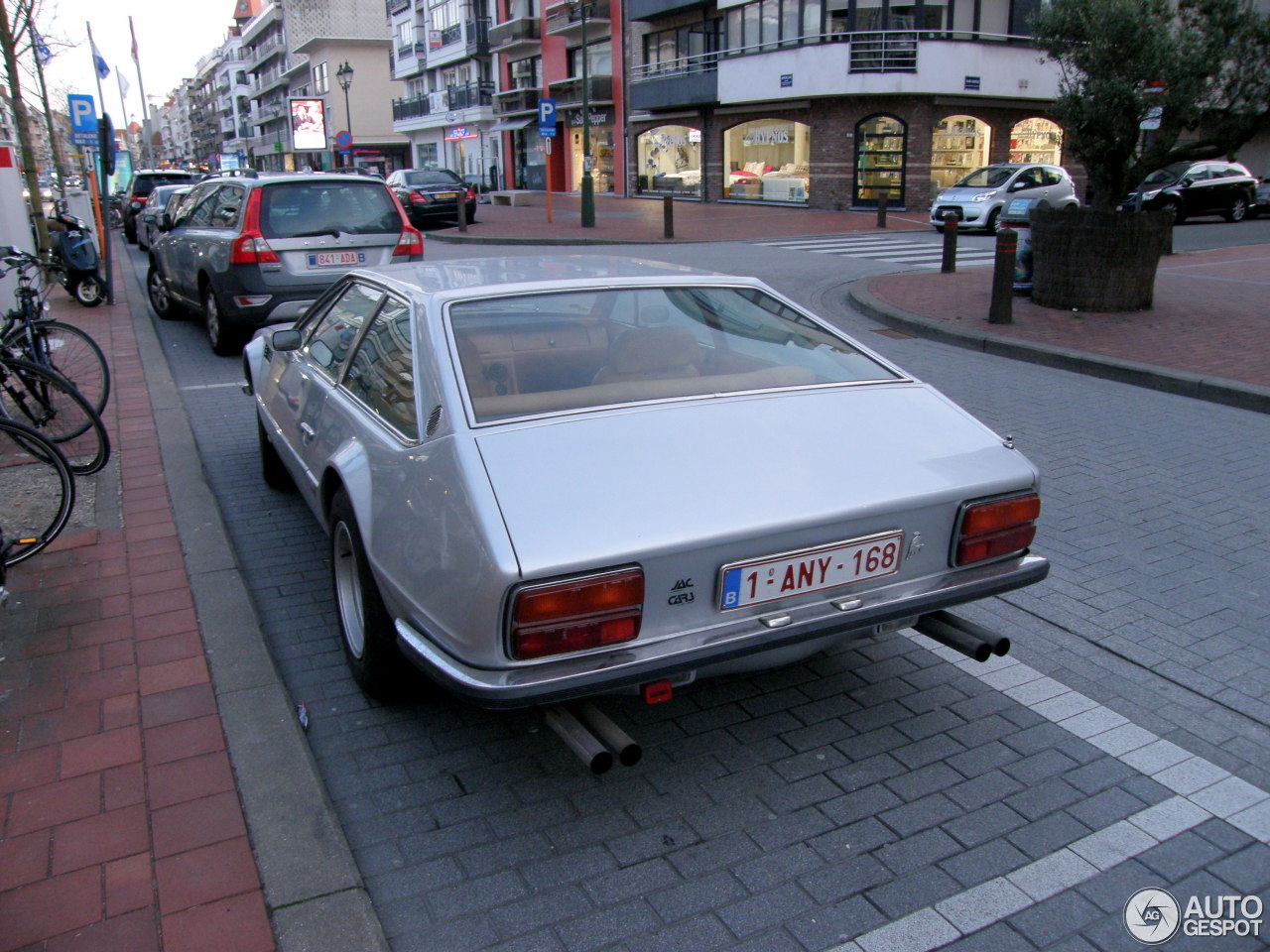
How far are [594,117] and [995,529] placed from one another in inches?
1663

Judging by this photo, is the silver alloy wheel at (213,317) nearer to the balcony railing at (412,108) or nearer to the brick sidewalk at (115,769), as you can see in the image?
the brick sidewalk at (115,769)

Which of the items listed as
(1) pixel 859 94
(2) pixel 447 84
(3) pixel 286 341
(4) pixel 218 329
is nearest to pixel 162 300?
(4) pixel 218 329

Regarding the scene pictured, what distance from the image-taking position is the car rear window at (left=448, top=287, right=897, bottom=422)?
3176 mm

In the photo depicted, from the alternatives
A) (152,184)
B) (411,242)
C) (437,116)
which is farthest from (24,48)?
(437,116)

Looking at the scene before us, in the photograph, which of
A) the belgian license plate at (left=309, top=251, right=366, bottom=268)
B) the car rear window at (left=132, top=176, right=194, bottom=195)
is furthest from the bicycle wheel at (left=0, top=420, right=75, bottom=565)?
the car rear window at (left=132, top=176, right=194, bottom=195)

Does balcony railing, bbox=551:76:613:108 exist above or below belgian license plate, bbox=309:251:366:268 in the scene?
above

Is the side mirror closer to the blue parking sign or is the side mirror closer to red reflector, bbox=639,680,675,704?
red reflector, bbox=639,680,675,704

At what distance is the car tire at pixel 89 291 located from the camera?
13.2 metres

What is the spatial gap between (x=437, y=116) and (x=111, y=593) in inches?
2336

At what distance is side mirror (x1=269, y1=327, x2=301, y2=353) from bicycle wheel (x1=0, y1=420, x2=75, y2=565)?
42.0 inches

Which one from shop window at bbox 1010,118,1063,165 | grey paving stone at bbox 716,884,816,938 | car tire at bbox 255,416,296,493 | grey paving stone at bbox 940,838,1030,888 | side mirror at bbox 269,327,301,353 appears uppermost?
shop window at bbox 1010,118,1063,165

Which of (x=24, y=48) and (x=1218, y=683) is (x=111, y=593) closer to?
(x=1218, y=683)

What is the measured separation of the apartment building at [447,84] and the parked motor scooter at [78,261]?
40998 millimetres

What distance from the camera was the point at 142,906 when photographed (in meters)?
2.47
